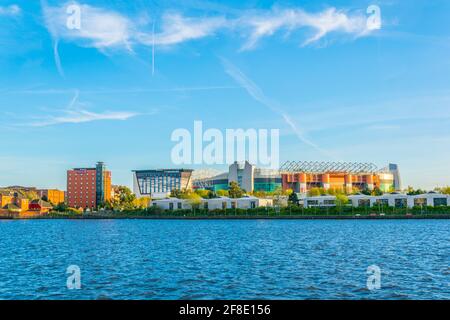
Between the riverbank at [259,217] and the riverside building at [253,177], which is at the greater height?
the riverside building at [253,177]

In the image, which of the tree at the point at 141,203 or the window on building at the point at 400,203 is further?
the tree at the point at 141,203

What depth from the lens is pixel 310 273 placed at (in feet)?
89.0

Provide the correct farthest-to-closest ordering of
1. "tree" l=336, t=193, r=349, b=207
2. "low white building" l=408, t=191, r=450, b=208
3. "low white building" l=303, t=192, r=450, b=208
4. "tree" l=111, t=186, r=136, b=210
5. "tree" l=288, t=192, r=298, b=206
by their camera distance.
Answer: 1. "tree" l=111, t=186, r=136, b=210
2. "tree" l=288, t=192, r=298, b=206
3. "tree" l=336, t=193, r=349, b=207
4. "low white building" l=303, t=192, r=450, b=208
5. "low white building" l=408, t=191, r=450, b=208

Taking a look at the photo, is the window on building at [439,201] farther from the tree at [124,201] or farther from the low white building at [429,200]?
the tree at [124,201]

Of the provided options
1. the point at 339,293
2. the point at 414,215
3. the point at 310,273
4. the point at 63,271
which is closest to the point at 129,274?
the point at 63,271

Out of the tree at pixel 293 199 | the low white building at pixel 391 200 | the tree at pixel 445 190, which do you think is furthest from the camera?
the tree at pixel 293 199

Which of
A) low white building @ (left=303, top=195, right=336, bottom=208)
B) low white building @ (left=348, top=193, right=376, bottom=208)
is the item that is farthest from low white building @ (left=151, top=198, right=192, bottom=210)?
low white building @ (left=348, top=193, right=376, bottom=208)

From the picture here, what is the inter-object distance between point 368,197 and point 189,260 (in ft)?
339

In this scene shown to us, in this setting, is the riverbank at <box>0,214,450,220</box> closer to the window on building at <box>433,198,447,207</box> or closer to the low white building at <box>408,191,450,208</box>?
the low white building at <box>408,191,450,208</box>

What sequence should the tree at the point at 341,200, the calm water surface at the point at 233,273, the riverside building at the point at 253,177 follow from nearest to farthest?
the calm water surface at the point at 233,273 < the tree at the point at 341,200 < the riverside building at the point at 253,177

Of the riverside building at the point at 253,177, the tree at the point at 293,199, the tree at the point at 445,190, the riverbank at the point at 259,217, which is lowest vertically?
the riverbank at the point at 259,217

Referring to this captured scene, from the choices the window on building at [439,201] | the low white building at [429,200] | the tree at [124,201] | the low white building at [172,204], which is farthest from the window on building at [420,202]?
the tree at [124,201]

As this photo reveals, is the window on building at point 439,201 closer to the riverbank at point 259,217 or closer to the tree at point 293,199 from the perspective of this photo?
the riverbank at point 259,217

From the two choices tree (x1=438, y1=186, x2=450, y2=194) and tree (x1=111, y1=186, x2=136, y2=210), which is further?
tree (x1=111, y1=186, x2=136, y2=210)
